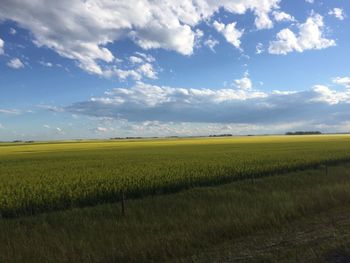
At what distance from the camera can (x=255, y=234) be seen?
10391 mm

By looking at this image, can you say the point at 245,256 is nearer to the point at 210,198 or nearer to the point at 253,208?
the point at 253,208

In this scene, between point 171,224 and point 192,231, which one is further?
point 171,224

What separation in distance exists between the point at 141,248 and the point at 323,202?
7.46 meters

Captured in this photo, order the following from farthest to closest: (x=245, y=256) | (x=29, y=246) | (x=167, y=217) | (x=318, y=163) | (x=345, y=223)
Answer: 1. (x=318, y=163)
2. (x=167, y=217)
3. (x=345, y=223)
4. (x=29, y=246)
5. (x=245, y=256)

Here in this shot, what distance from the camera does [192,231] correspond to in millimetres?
10531

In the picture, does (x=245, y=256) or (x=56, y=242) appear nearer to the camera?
(x=245, y=256)

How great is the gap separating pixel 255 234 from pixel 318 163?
24.5 metres

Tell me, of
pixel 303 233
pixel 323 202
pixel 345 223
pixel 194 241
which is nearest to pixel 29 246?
pixel 194 241

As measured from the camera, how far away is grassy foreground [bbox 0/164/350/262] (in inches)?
345

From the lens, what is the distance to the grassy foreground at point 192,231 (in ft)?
28.8

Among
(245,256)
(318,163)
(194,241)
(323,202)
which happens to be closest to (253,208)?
(323,202)

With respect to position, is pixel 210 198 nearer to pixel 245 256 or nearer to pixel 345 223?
pixel 345 223

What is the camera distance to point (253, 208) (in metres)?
13.5

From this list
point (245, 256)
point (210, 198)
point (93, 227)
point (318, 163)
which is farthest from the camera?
point (318, 163)
